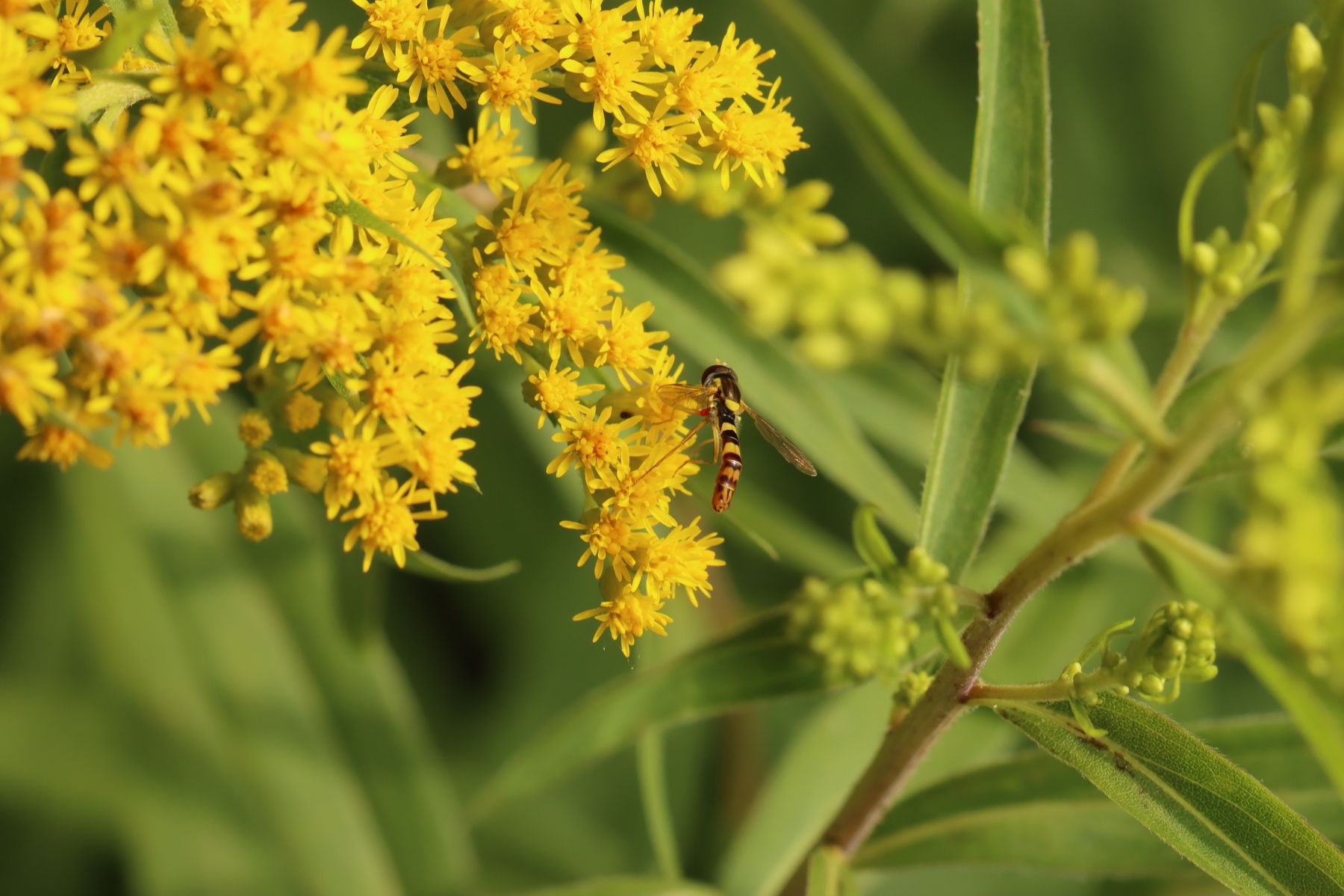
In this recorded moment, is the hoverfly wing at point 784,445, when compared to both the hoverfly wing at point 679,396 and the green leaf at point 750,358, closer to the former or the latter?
the green leaf at point 750,358

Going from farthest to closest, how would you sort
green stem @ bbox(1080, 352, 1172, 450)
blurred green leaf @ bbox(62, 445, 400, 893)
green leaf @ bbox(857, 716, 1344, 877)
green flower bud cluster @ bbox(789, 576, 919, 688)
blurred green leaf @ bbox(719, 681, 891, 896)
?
blurred green leaf @ bbox(62, 445, 400, 893), blurred green leaf @ bbox(719, 681, 891, 896), green leaf @ bbox(857, 716, 1344, 877), green flower bud cluster @ bbox(789, 576, 919, 688), green stem @ bbox(1080, 352, 1172, 450)

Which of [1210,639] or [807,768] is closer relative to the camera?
[1210,639]

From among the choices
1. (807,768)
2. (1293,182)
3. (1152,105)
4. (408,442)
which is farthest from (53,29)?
(1152,105)

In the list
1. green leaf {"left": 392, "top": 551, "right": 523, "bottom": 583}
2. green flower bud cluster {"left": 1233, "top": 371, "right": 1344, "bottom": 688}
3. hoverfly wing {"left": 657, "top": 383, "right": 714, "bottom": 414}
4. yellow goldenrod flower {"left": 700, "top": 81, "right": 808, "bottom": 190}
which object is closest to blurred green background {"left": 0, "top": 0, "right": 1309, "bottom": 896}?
hoverfly wing {"left": 657, "top": 383, "right": 714, "bottom": 414}

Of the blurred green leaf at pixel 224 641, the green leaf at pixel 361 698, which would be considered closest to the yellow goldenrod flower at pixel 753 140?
the green leaf at pixel 361 698

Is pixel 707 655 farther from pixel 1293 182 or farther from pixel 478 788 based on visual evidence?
pixel 478 788

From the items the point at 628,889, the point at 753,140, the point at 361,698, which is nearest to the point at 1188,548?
the point at 753,140

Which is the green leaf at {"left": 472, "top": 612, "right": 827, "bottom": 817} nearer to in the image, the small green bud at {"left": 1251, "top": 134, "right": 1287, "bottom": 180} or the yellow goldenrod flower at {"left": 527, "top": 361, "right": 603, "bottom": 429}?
the yellow goldenrod flower at {"left": 527, "top": 361, "right": 603, "bottom": 429}
